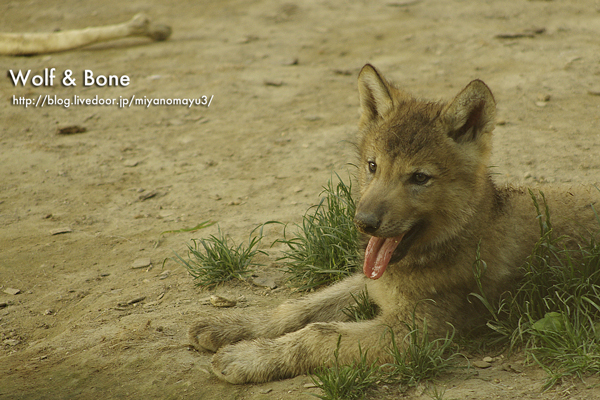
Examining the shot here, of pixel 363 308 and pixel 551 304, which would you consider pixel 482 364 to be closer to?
pixel 551 304

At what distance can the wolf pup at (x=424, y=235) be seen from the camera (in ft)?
12.3

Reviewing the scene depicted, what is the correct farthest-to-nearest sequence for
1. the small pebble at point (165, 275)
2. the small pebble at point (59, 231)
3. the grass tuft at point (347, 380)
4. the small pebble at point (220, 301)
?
the small pebble at point (59, 231) → the small pebble at point (165, 275) → the small pebble at point (220, 301) → the grass tuft at point (347, 380)

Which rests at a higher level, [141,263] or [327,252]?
[327,252]

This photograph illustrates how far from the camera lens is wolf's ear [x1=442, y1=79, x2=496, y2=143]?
12.2 ft

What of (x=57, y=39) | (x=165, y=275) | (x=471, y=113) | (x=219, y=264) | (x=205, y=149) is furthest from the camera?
(x=57, y=39)

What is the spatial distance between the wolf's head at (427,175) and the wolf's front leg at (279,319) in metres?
0.69

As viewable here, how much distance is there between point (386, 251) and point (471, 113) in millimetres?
1050

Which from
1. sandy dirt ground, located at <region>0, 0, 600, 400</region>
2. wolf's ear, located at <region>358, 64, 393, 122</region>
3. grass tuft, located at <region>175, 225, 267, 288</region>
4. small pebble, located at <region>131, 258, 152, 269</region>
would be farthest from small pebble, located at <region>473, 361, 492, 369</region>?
small pebble, located at <region>131, 258, 152, 269</region>

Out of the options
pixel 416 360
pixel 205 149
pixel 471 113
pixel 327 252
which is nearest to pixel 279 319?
pixel 327 252

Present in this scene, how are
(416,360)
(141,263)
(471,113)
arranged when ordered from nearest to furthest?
(416,360) < (471,113) < (141,263)

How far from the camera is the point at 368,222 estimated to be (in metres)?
3.55

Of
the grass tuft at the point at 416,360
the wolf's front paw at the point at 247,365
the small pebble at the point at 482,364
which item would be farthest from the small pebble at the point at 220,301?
the small pebble at the point at 482,364

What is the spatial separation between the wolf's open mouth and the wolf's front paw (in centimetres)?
84

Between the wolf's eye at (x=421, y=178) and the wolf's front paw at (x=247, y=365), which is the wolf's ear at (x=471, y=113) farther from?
the wolf's front paw at (x=247, y=365)
